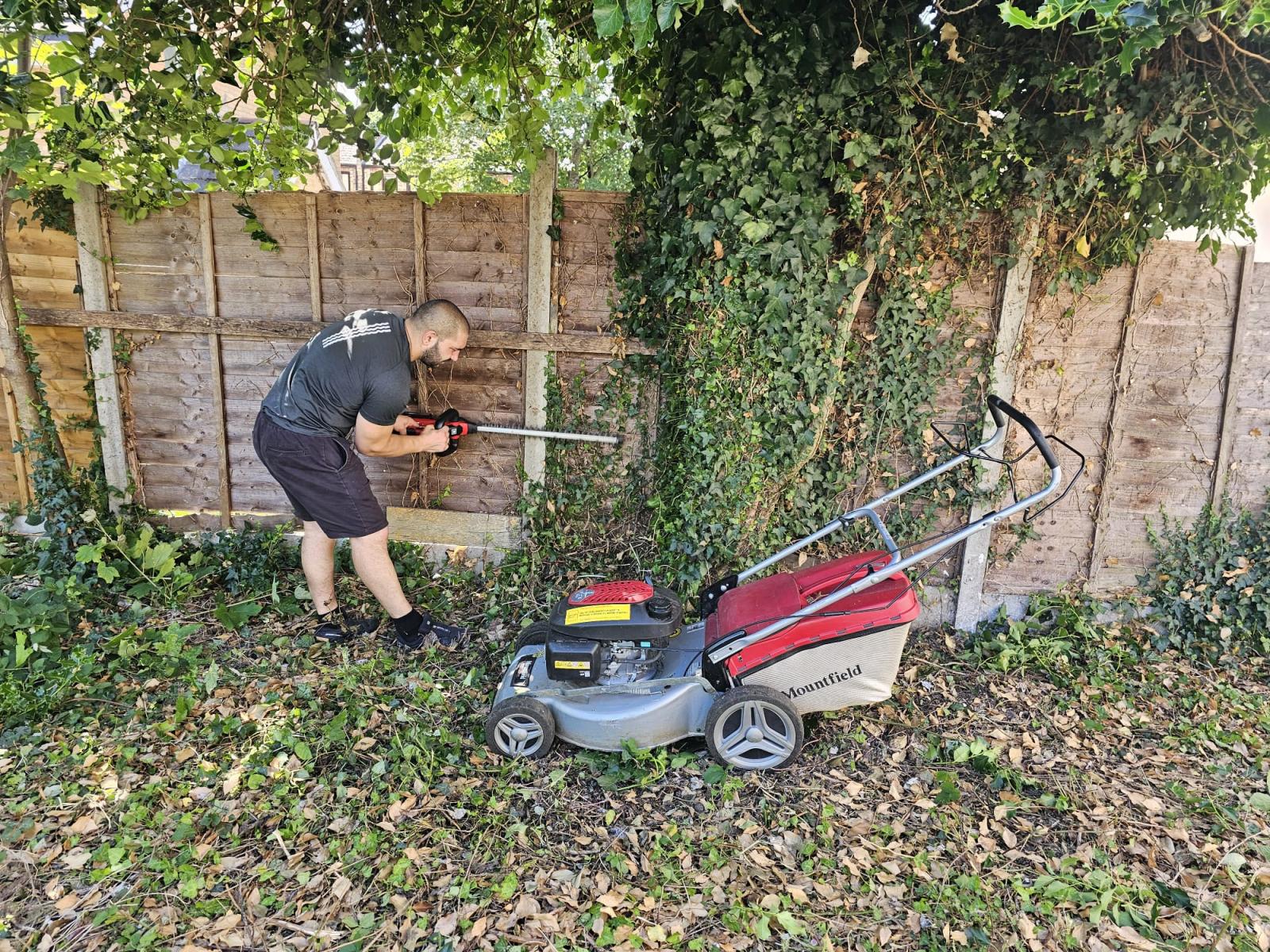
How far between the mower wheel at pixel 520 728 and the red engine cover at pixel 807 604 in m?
0.79

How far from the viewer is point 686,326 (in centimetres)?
391

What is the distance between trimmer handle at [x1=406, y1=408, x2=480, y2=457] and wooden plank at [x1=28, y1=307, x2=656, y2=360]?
0.48m

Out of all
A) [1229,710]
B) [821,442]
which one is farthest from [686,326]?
[1229,710]

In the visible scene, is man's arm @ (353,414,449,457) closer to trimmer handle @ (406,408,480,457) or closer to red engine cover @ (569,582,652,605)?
trimmer handle @ (406,408,480,457)

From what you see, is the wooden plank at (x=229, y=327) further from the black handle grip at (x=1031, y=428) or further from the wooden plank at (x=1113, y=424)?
the wooden plank at (x=1113, y=424)

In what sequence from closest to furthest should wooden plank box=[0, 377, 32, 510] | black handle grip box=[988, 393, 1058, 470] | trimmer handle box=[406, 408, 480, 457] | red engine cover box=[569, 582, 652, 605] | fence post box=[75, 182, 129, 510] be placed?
black handle grip box=[988, 393, 1058, 470] < red engine cover box=[569, 582, 652, 605] < trimmer handle box=[406, 408, 480, 457] < fence post box=[75, 182, 129, 510] < wooden plank box=[0, 377, 32, 510]

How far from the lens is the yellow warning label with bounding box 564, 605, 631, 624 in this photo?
123 inches

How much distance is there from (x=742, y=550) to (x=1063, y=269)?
230cm

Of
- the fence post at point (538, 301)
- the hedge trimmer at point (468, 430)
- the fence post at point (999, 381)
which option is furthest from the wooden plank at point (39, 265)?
the fence post at point (999, 381)

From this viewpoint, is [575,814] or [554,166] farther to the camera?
[554,166]

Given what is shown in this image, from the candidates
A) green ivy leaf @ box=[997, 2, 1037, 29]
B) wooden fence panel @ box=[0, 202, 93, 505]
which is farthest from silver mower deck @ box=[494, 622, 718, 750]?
wooden fence panel @ box=[0, 202, 93, 505]

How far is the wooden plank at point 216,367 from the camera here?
450 centimetres

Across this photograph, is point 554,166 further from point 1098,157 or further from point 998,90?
point 1098,157

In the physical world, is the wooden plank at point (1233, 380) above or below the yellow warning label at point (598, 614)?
above
